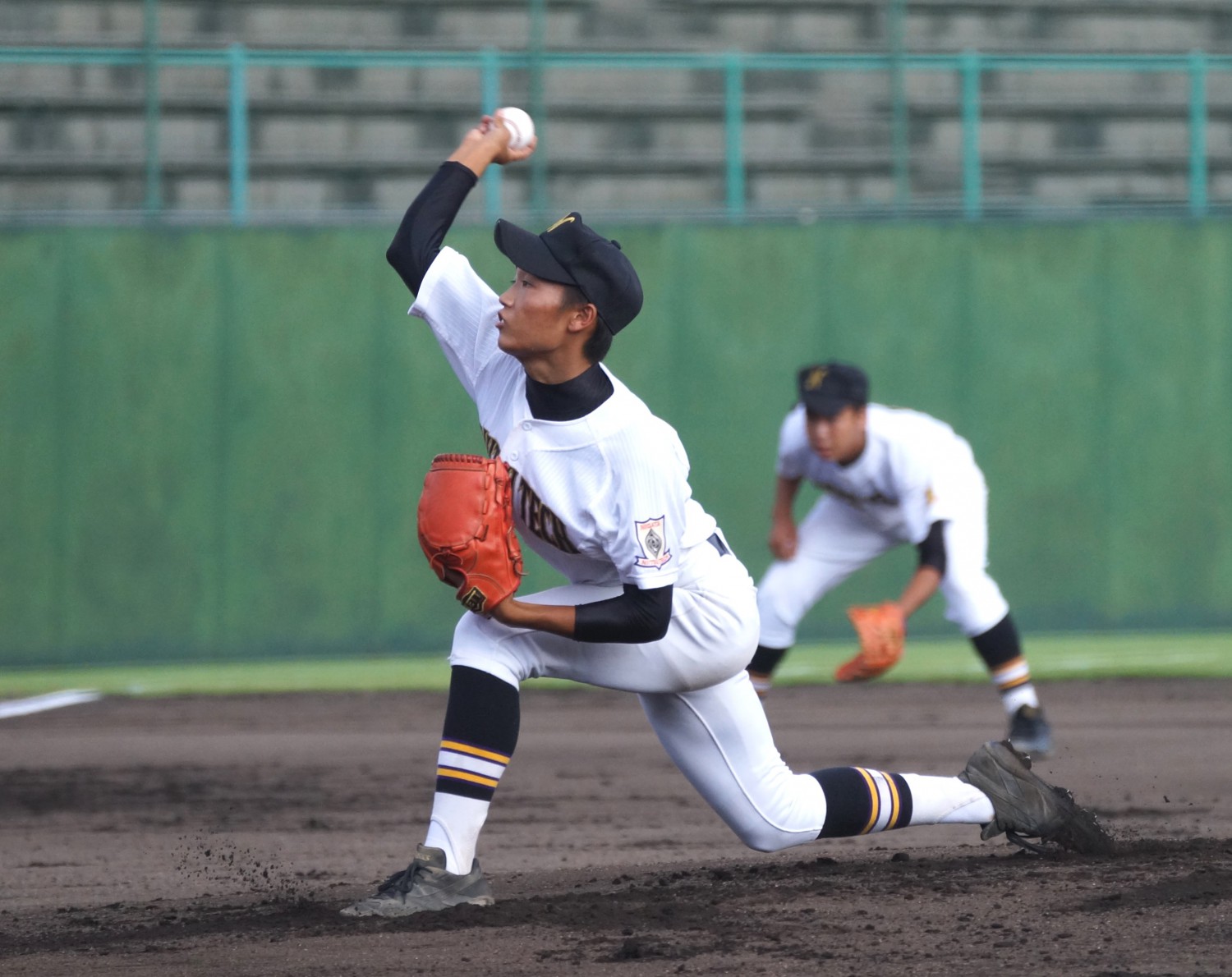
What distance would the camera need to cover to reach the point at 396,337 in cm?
1058

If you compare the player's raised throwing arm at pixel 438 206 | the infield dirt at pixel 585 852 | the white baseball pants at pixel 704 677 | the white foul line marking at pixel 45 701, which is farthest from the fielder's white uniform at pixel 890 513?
the white foul line marking at pixel 45 701

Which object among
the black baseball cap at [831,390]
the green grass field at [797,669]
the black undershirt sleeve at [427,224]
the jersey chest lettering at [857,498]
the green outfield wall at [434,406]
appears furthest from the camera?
the green outfield wall at [434,406]

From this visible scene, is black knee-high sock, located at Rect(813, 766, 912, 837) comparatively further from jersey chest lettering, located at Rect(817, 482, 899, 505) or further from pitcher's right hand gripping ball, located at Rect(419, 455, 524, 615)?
jersey chest lettering, located at Rect(817, 482, 899, 505)

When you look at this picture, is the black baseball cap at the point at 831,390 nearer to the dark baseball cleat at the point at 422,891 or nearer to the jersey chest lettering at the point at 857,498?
the jersey chest lettering at the point at 857,498

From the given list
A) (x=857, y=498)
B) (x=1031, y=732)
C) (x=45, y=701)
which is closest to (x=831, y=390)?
(x=857, y=498)

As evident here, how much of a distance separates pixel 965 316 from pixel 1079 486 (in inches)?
51.5

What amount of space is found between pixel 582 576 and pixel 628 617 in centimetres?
35

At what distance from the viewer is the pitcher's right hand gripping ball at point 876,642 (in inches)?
235

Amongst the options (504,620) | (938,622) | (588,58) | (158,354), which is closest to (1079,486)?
(938,622)

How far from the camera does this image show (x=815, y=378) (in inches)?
258

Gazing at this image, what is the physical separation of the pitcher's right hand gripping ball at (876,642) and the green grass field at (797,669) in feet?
10.5

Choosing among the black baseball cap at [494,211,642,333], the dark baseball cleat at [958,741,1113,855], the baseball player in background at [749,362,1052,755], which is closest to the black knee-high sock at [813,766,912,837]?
the dark baseball cleat at [958,741,1113,855]

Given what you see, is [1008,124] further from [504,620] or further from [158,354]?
[504,620]

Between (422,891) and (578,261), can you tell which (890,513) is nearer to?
(578,261)
